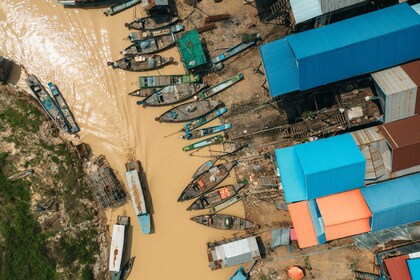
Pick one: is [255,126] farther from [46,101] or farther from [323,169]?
[46,101]

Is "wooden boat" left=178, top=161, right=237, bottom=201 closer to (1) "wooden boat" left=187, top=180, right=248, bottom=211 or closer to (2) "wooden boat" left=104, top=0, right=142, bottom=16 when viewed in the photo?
(1) "wooden boat" left=187, top=180, right=248, bottom=211

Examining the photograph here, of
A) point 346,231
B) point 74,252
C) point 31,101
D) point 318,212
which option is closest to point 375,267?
point 346,231

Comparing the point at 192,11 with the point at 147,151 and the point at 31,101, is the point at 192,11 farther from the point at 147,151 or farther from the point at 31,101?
the point at 31,101

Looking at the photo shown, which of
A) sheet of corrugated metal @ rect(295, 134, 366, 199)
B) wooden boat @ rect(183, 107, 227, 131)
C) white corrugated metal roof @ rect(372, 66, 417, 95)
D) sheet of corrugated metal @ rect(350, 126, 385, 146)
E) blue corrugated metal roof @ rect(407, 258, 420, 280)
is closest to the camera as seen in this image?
white corrugated metal roof @ rect(372, 66, 417, 95)

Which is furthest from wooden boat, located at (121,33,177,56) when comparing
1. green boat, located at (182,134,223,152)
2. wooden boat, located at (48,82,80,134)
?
green boat, located at (182,134,223,152)

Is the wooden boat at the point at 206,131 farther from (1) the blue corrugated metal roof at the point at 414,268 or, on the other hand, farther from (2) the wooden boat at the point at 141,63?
(1) the blue corrugated metal roof at the point at 414,268

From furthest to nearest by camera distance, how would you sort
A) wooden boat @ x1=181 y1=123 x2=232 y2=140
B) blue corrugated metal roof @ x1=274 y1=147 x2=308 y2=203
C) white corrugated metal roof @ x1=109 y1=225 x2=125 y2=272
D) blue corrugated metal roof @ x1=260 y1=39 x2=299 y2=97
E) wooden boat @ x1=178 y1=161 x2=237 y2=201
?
wooden boat @ x1=181 y1=123 x2=232 y2=140
wooden boat @ x1=178 y1=161 x2=237 y2=201
white corrugated metal roof @ x1=109 y1=225 x2=125 y2=272
blue corrugated metal roof @ x1=274 y1=147 x2=308 y2=203
blue corrugated metal roof @ x1=260 y1=39 x2=299 y2=97
